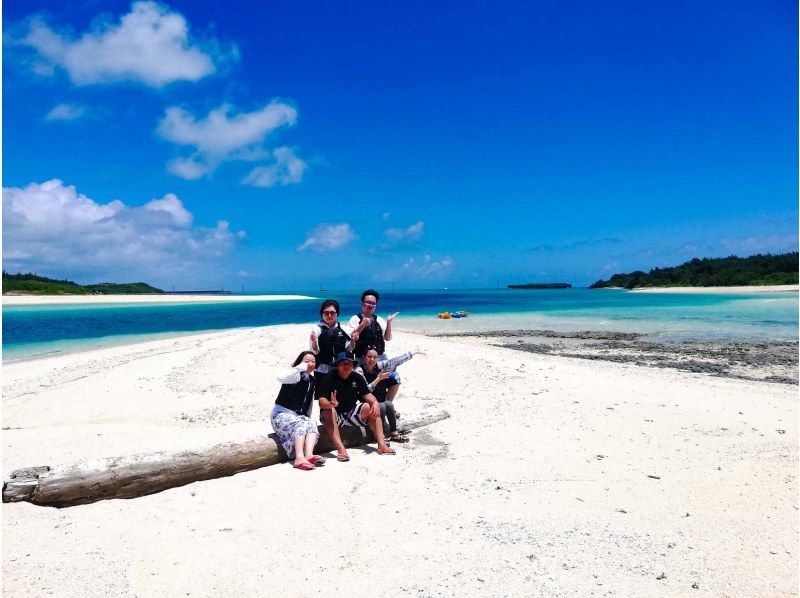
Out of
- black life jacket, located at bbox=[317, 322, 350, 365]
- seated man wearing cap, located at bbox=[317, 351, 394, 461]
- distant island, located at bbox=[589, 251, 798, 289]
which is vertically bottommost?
seated man wearing cap, located at bbox=[317, 351, 394, 461]

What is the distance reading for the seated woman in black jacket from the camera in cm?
661

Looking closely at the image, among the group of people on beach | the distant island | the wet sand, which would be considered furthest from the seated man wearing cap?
the distant island

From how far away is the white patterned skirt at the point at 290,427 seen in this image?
6.68m

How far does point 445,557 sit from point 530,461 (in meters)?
2.80

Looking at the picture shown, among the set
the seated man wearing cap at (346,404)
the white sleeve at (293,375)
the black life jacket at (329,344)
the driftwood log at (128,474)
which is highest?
the black life jacket at (329,344)

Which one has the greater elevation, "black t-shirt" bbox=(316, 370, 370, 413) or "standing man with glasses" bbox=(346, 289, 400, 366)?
"standing man with glasses" bbox=(346, 289, 400, 366)

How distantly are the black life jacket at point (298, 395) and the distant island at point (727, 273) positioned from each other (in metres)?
111

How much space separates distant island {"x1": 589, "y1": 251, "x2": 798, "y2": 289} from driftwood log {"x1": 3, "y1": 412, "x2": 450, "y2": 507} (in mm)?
111734

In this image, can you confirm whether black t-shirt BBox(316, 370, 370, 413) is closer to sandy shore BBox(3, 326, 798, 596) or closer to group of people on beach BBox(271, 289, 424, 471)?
group of people on beach BBox(271, 289, 424, 471)

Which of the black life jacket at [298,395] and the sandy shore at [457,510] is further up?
the black life jacket at [298,395]

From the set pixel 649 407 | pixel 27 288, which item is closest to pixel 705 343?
pixel 649 407

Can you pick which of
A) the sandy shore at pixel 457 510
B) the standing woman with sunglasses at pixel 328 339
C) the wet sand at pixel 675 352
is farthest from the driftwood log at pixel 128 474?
the wet sand at pixel 675 352

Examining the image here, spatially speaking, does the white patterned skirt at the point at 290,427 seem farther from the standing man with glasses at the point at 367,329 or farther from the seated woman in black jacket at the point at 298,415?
the standing man with glasses at the point at 367,329

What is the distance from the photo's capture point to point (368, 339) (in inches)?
300
